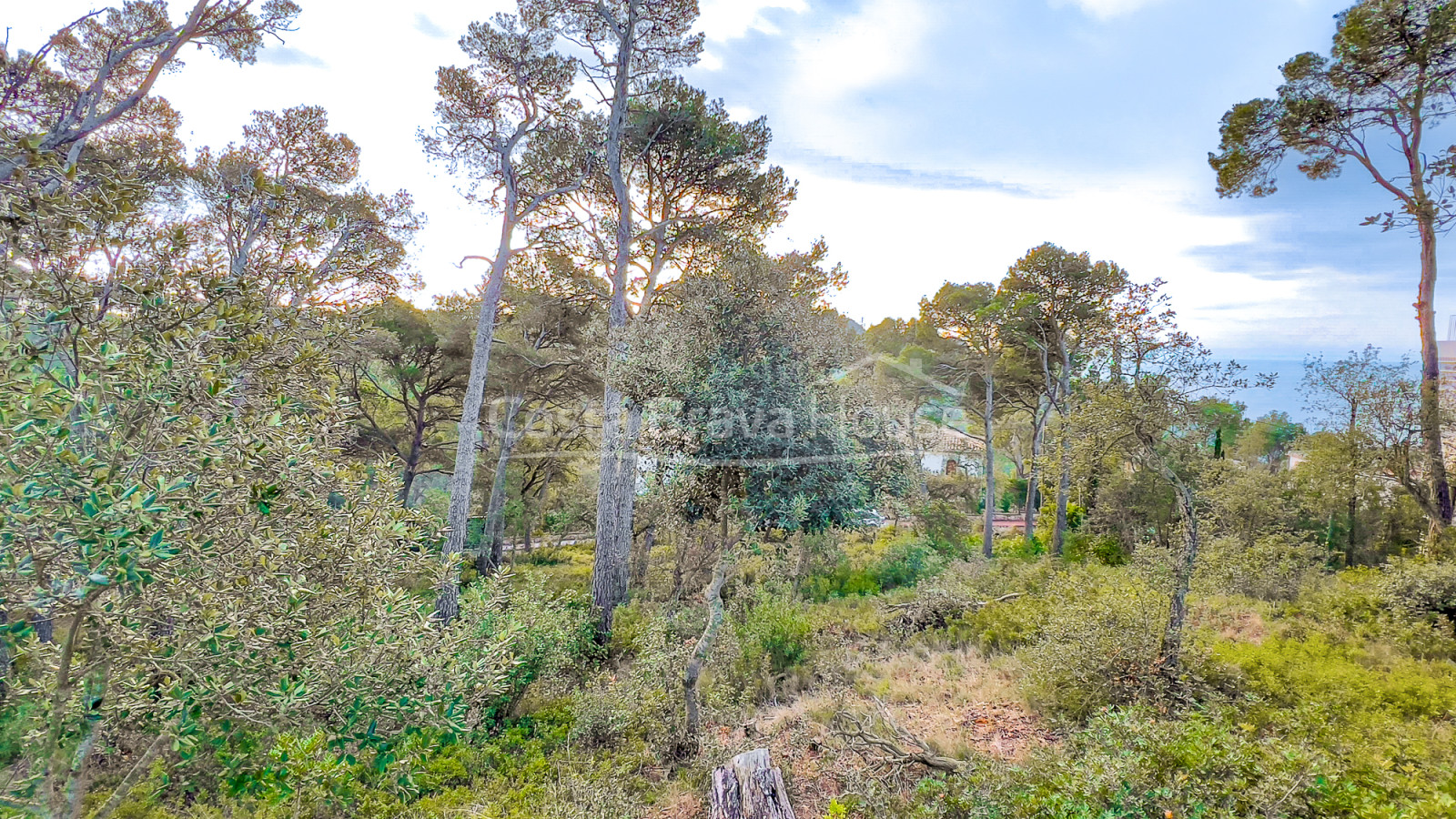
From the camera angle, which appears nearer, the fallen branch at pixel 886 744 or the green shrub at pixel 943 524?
the fallen branch at pixel 886 744

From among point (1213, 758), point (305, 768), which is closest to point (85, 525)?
point (305, 768)

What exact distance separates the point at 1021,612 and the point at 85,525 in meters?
9.78

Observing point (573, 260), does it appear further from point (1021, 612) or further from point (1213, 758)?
point (1213, 758)

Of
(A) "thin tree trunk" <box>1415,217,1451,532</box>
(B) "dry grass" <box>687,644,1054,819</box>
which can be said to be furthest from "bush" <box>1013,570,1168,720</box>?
(A) "thin tree trunk" <box>1415,217,1451,532</box>

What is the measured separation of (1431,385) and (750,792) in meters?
14.0

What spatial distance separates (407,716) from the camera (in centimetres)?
238

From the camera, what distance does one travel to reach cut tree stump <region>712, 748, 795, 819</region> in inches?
137

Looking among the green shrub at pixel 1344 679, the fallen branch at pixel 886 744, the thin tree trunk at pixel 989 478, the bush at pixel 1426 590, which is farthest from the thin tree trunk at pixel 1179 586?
the thin tree trunk at pixel 989 478

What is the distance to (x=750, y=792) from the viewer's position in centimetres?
354

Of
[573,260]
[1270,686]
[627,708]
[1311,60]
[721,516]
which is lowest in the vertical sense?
[627,708]

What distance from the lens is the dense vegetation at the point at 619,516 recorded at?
1923 mm

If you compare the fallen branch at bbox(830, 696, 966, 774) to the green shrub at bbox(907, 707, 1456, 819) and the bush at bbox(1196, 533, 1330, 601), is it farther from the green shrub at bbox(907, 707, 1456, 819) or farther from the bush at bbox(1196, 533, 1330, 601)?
the bush at bbox(1196, 533, 1330, 601)

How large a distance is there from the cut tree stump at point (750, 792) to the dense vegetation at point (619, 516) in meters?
0.43

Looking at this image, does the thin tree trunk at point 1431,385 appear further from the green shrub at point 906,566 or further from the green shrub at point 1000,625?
the green shrub at point 906,566
